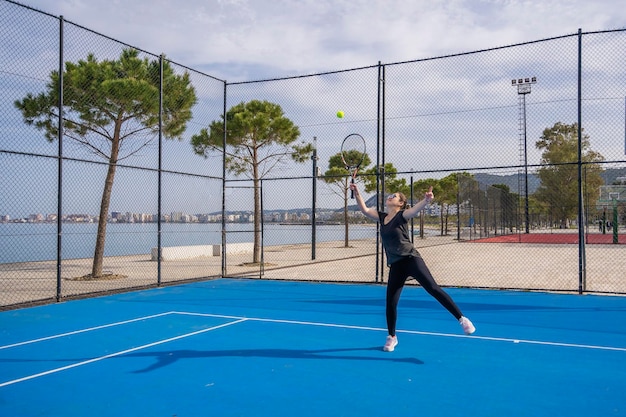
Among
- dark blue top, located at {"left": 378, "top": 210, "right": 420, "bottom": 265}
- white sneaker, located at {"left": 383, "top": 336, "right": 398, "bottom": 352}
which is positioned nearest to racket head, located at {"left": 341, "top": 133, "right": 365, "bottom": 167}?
dark blue top, located at {"left": 378, "top": 210, "right": 420, "bottom": 265}

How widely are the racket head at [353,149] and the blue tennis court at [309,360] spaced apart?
7.86 feet

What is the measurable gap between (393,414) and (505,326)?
3.70 meters

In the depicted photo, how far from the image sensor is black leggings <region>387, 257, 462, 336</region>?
538 centimetres

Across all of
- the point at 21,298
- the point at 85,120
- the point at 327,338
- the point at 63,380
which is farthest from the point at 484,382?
the point at 85,120

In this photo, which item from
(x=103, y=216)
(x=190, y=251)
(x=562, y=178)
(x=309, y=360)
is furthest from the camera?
(x=562, y=178)

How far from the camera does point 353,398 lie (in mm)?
4152

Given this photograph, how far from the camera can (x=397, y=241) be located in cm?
545

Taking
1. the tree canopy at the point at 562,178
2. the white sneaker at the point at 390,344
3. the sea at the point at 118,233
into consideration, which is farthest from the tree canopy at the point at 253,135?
the tree canopy at the point at 562,178

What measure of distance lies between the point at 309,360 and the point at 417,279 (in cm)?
139

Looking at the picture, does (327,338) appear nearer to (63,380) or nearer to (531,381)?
(531,381)

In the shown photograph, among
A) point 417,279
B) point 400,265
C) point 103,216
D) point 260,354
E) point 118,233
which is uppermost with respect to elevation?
point 103,216

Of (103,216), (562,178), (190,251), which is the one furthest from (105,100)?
(562,178)

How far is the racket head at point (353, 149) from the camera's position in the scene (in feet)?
28.0

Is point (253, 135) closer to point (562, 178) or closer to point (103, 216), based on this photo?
point (103, 216)
